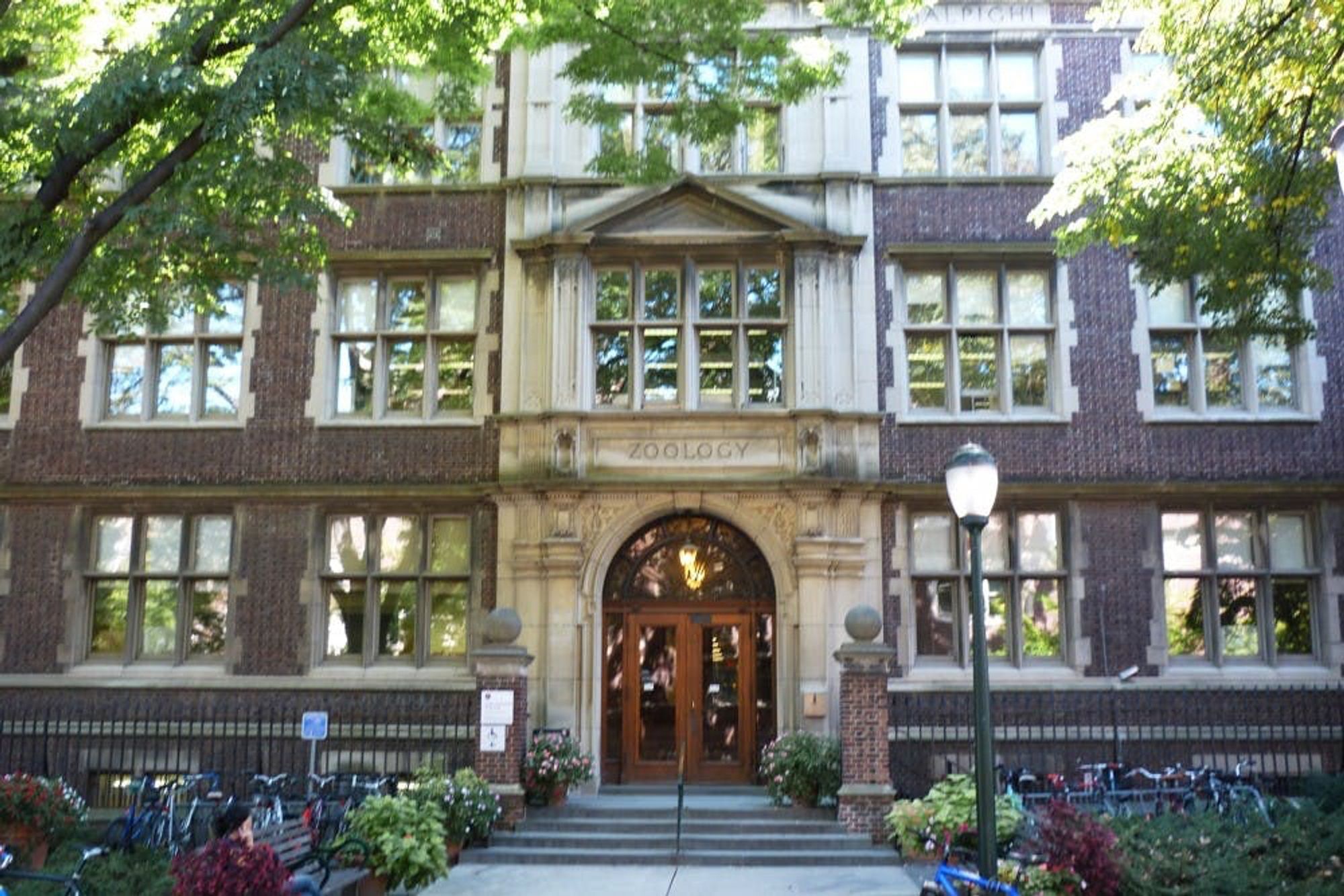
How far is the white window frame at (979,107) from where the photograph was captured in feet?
55.5

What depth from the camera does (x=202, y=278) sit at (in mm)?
12469

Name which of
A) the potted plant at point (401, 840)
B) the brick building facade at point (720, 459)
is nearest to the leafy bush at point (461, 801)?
the potted plant at point (401, 840)

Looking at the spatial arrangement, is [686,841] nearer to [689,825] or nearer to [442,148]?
[689,825]

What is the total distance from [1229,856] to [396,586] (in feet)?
35.1

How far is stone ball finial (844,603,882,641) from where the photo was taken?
13.3m

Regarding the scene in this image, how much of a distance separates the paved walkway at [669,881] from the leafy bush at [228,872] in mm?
3187

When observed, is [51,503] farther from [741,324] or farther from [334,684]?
[741,324]

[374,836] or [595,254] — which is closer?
[374,836]

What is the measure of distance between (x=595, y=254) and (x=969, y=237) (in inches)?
200

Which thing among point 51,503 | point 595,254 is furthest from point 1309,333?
point 51,503

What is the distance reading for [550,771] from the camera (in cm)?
1386

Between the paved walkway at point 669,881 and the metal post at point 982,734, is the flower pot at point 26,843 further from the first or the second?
the metal post at point 982,734

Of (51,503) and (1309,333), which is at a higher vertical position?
(1309,333)

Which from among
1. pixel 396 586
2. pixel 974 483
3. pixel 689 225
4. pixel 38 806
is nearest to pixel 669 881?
pixel 974 483
